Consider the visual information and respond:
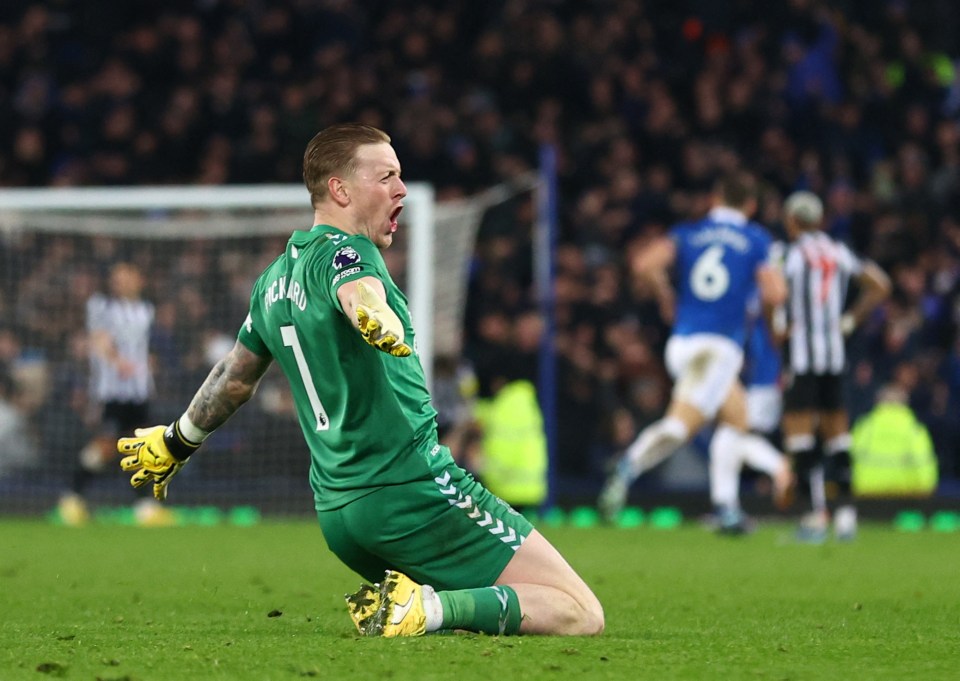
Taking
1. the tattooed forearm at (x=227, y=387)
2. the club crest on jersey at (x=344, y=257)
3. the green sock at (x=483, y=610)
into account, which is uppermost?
the club crest on jersey at (x=344, y=257)

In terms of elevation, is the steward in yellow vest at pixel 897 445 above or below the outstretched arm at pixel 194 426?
below

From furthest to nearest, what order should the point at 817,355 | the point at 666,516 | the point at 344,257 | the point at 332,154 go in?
the point at 666,516
the point at 817,355
the point at 332,154
the point at 344,257

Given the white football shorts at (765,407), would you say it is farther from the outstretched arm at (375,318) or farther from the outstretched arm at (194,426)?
the outstretched arm at (375,318)

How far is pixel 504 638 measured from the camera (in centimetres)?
457

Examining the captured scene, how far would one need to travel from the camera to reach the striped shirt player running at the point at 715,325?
10656 mm

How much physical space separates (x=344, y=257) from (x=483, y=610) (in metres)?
1.05

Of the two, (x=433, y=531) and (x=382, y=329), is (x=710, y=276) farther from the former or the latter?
(x=382, y=329)

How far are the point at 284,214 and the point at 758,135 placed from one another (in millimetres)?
→ 5340

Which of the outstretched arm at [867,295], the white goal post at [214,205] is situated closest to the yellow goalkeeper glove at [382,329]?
the outstretched arm at [867,295]

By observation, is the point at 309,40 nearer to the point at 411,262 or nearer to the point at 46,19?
the point at 46,19

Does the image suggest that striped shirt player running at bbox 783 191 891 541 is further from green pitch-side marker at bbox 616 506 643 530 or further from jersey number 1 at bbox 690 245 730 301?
green pitch-side marker at bbox 616 506 643 530

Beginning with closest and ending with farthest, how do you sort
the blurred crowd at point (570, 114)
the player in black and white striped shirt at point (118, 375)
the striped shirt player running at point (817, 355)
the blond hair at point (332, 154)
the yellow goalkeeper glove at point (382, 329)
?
the yellow goalkeeper glove at point (382, 329) → the blond hair at point (332, 154) → the striped shirt player running at point (817, 355) → the player in black and white striped shirt at point (118, 375) → the blurred crowd at point (570, 114)

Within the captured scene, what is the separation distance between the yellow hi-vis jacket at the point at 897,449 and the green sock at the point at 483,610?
352 inches

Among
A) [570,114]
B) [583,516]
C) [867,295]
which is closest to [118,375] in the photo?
[583,516]
